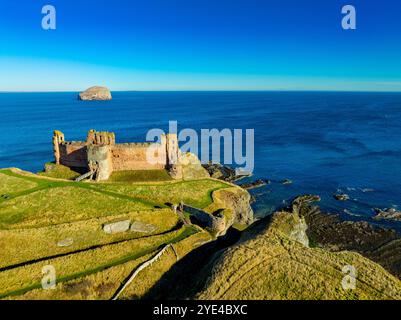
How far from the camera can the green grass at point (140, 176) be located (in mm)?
48688

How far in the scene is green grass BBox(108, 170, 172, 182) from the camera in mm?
48688

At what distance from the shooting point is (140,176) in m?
49.7

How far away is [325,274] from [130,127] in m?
121

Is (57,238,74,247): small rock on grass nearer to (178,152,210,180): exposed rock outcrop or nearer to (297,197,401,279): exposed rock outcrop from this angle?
(178,152,210,180): exposed rock outcrop

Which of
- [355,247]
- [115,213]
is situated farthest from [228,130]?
[115,213]

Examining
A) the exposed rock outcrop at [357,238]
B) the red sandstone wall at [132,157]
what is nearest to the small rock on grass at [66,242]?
the red sandstone wall at [132,157]

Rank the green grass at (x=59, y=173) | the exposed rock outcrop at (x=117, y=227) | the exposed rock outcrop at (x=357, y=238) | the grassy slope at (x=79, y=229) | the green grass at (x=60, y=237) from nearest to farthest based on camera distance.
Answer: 1. the grassy slope at (x=79, y=229)
2. the green grass at (x=60, y=237)
3. the exposed rock outcrop at (x=117, y=227)
4. the exposed rock outcrop at (x=357, y=238)
5. the green grass at (x=59, y=173)

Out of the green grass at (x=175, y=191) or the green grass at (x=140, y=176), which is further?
the green grass at (x=140, y=176)

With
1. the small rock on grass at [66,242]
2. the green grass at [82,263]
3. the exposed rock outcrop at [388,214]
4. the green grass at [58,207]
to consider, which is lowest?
the exposed rock outcrop at [388,214]

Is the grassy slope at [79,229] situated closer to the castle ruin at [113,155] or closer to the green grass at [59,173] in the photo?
the green grass at [59,173]

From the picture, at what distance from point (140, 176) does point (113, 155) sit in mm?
5268

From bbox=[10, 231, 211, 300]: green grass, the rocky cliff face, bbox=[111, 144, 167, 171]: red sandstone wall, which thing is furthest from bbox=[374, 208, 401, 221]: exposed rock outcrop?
bbox=[10, 231, 211, 300]: green grass

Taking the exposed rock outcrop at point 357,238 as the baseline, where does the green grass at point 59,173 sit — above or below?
above

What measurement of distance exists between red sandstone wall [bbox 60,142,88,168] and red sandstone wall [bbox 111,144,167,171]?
472 centimetres
